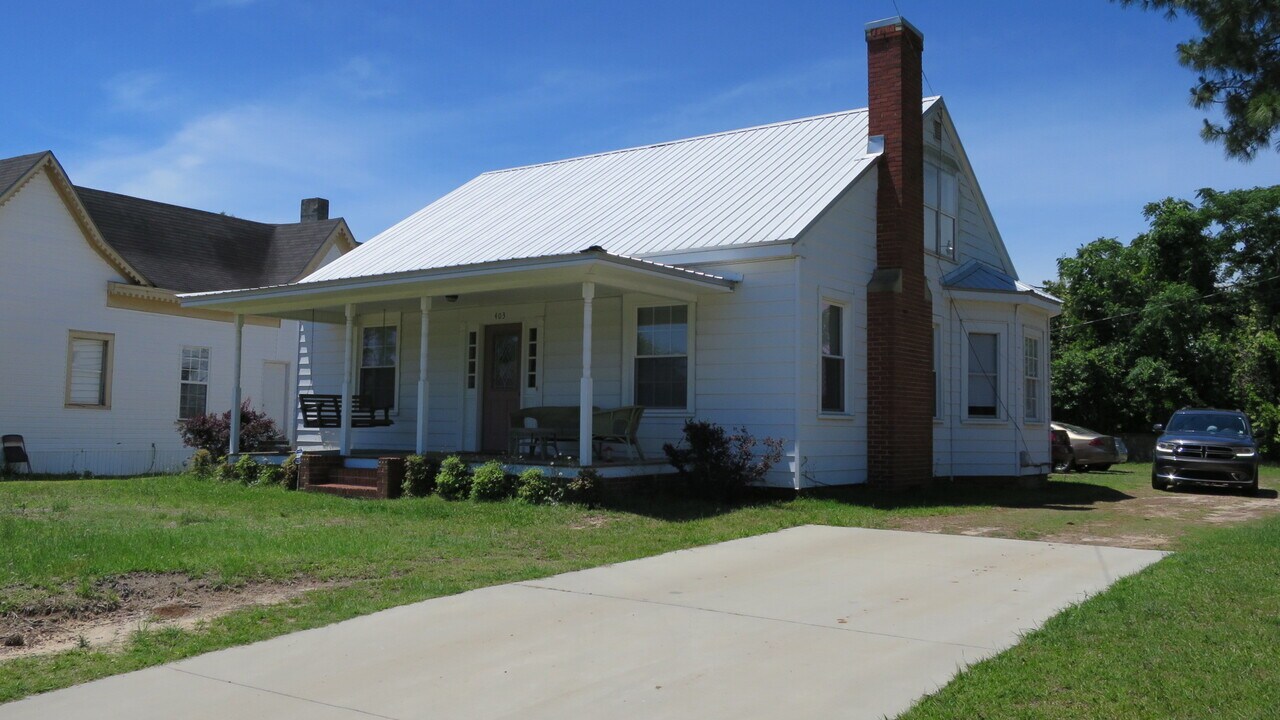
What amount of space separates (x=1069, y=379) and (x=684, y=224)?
20.4 m

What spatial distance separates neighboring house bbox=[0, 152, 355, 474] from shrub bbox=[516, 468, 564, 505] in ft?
42.5

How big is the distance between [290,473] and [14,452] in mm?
8358

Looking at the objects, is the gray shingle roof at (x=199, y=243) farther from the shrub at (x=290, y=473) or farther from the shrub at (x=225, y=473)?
the shrub at (x=290, y=473)

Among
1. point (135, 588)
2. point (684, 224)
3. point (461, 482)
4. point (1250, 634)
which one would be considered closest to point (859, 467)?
point (684, 224)

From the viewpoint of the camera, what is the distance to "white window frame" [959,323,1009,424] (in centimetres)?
1761

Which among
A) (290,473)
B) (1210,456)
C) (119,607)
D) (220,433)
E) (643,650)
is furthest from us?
(220,433)

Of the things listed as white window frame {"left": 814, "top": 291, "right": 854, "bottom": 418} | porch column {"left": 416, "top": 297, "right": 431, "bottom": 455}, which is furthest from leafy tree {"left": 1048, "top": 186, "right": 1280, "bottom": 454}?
porch column {"left": 416, "top": 297, "right": 431, "bottom": 455}

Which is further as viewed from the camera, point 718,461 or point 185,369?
point 185,369

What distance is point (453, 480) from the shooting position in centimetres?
1352

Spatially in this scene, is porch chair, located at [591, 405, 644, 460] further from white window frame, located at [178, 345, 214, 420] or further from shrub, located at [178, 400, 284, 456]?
white window frame, located at [178, 345, 214, 420]

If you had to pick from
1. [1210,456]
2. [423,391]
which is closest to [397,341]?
[423,391]

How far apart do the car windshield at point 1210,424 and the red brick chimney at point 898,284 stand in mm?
6547

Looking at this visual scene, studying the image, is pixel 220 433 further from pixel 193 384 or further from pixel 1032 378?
pixel 1032 378

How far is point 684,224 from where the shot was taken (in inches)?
614
